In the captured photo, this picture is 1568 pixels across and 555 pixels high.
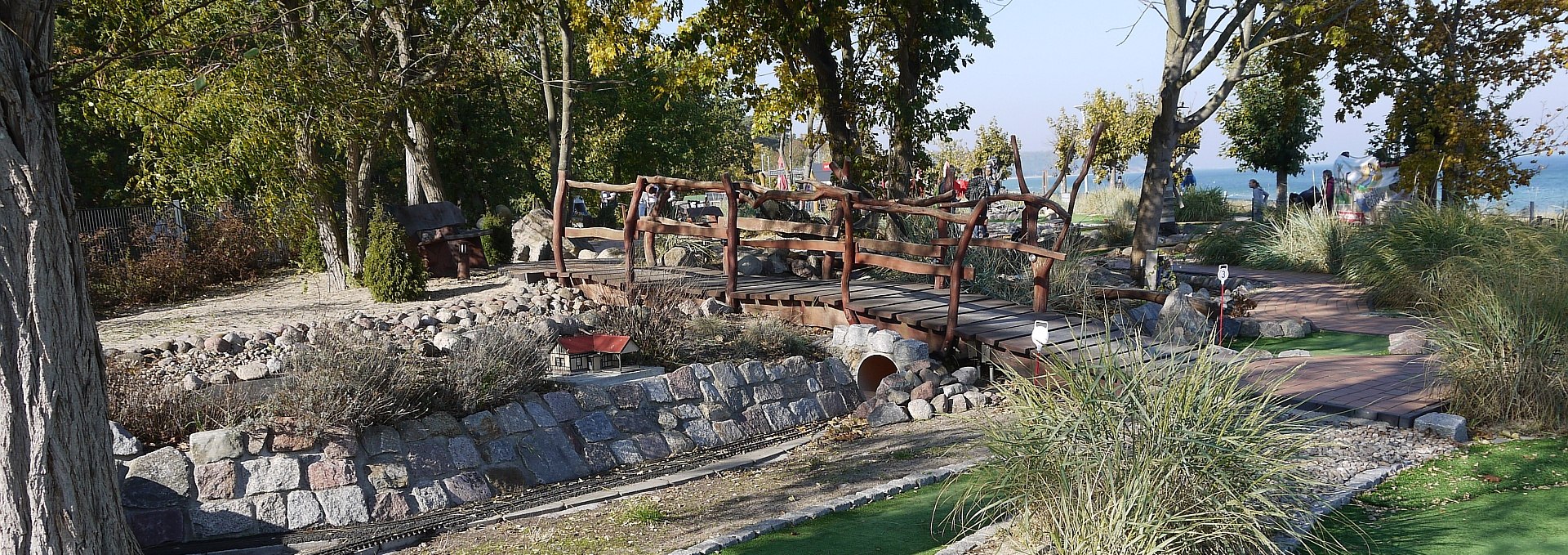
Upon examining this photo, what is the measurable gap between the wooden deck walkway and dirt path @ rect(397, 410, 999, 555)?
96cm

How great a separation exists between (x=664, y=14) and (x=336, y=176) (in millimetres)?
4892

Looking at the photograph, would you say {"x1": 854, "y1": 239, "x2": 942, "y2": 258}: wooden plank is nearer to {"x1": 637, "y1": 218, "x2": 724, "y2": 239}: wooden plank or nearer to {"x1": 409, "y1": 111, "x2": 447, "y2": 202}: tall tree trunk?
{"x1": 637, "y1": 218, "x2": 724, "y2": 239}: wooden plank

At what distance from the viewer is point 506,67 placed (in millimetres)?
19812

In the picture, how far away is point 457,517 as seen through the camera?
628 centimetres

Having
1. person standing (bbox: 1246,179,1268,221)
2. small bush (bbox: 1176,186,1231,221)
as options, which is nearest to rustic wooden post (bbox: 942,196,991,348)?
person standing (bbox: 1246,179,1268,221)

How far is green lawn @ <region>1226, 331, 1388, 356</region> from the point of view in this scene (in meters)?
8.97

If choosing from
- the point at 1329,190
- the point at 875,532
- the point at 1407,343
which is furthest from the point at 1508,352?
the point at 1329,190

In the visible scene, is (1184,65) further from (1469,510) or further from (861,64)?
(1469,510)

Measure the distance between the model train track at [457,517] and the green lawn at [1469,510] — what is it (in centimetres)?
426

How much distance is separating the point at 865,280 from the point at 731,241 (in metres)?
2.51

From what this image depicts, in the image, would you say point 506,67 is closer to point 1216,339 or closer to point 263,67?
point 263,67

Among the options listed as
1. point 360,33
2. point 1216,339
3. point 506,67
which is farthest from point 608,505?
point 506,67

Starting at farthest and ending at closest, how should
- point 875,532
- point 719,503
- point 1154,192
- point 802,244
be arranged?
point 1154,192 → point 802,244 → point 719,503 → point 875,532

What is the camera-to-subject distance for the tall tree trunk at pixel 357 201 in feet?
41.2
